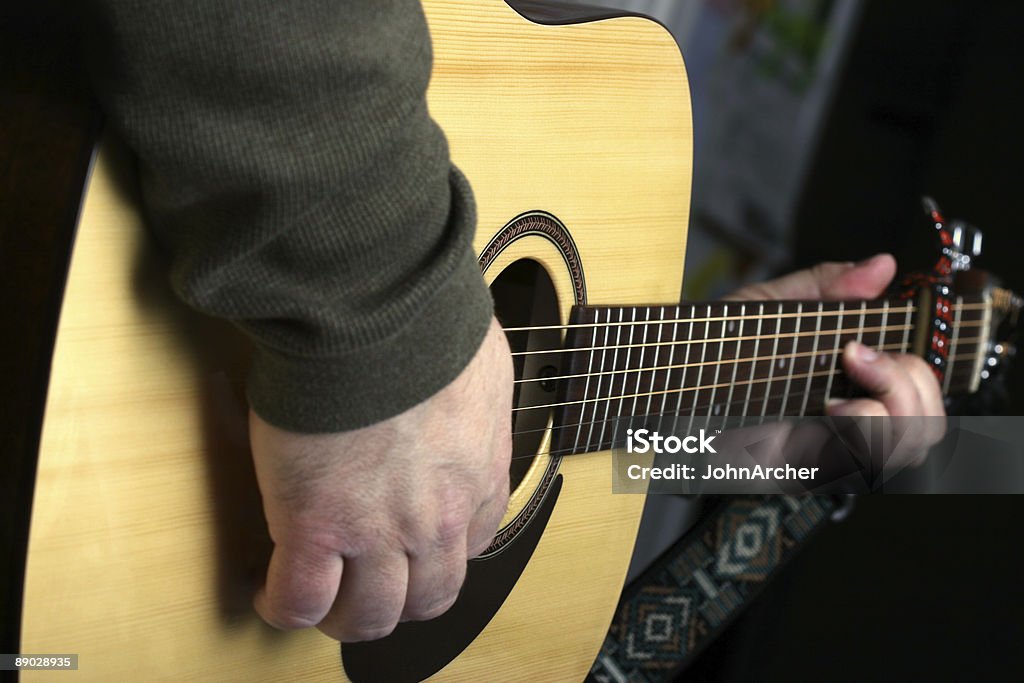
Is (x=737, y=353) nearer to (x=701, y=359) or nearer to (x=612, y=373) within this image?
(x=701, y=359)

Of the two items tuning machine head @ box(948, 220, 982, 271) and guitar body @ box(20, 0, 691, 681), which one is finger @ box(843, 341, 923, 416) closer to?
tuning machine head @ box(948, 220, 982, 271)

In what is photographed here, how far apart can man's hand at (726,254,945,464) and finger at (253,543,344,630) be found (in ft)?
2.19

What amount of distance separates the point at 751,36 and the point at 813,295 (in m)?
1.08

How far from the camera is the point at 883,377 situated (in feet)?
3.35

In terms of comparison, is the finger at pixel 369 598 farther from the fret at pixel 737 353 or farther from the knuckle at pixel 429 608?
the fret at pixel 737 353

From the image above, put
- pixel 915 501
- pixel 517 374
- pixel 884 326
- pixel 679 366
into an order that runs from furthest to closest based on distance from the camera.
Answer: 1. pixel 915 501
2. pixel 884 326
3. pixel 679 366
4. pixel 517 374

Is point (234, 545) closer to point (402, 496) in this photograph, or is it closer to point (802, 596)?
point (402, 496)

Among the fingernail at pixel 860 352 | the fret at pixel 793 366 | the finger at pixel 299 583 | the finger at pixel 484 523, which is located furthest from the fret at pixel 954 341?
the finger at pixel 299 583

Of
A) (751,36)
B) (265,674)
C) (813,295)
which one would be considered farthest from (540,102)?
(751,36)

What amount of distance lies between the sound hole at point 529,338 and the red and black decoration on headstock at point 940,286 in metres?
0.55

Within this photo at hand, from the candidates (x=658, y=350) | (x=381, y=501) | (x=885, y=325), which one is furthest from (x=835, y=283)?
(x=381, y=501)

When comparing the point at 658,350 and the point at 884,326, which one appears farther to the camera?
the point at 884,326

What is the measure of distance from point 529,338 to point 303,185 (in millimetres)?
329

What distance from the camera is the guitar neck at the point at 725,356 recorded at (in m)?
0.78
